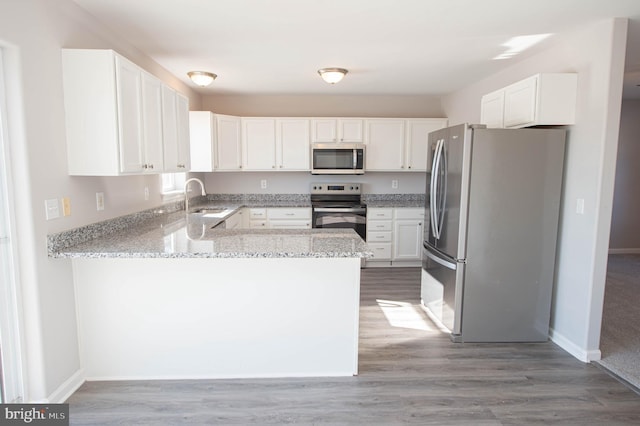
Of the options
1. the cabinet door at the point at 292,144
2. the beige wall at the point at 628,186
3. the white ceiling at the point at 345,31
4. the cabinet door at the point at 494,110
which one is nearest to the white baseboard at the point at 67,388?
the white ceiling at the point at 345,31

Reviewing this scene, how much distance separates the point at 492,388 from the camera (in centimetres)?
235

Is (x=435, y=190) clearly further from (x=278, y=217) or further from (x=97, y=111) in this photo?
(x=97, y=111)

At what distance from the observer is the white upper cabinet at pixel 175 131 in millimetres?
2930

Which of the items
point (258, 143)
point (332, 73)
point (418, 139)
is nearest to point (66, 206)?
point (332, 73)

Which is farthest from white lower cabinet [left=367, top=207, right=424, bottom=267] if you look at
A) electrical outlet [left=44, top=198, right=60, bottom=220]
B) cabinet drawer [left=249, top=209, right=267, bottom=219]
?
electrical outlet [left=44, top=198, right=60, bottom=220]

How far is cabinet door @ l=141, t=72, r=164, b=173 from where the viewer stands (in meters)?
2.54

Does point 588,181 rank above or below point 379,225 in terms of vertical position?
above

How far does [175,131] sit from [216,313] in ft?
5.28

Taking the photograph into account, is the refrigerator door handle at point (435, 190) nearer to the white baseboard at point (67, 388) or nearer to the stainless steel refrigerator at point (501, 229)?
the stainless steel refrigerator at point (501, 229)

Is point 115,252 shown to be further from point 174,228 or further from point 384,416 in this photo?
point 384,416

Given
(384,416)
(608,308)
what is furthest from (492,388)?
(608,308)

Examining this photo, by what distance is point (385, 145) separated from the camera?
17.1ft

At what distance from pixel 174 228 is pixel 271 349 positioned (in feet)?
4.13

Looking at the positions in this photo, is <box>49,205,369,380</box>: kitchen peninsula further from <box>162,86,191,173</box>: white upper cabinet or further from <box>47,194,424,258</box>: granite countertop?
<box>162,86,191,173</box>: white upper cabinet
